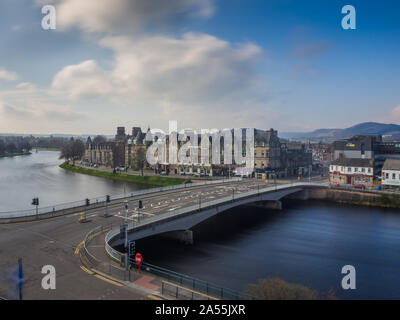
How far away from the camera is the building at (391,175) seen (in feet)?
220

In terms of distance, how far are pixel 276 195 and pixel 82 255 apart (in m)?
43.9

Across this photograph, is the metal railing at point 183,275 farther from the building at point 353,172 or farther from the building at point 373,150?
the building at point 373,150

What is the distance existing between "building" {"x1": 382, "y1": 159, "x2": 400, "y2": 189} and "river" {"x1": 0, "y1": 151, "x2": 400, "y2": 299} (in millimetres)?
12269

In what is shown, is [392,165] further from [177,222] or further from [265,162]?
[177,222]

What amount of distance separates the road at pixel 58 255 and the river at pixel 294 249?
676cm

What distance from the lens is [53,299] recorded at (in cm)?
1661

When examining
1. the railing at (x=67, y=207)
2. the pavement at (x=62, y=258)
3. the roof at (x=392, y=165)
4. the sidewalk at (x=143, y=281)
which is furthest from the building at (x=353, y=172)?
the sidewalk at (x=143, y=281)

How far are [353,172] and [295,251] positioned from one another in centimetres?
4783

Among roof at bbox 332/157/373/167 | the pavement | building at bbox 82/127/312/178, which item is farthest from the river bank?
the pavement

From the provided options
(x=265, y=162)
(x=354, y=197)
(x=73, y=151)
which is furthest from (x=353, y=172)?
(x=73, y=151)

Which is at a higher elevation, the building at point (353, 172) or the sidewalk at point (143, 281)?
the building at point (353, 172)

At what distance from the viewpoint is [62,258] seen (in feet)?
75.1

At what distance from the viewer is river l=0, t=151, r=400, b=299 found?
28.0 metres
